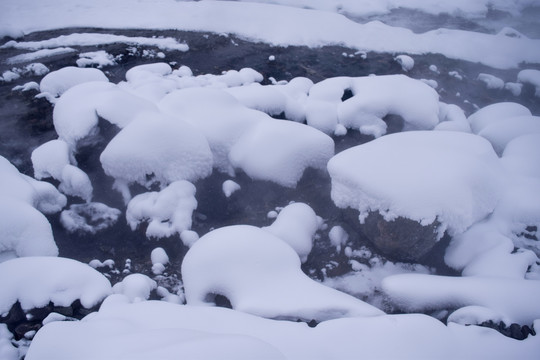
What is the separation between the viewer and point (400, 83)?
523cm

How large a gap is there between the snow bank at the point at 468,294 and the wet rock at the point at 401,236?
1.24 ft

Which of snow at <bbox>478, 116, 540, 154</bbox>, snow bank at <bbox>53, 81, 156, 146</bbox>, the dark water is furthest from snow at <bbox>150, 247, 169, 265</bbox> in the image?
snow at <bbox>478, 116, 540, 154</bbox>

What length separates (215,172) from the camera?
14.4 feet

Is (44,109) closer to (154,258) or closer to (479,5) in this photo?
(154,258)

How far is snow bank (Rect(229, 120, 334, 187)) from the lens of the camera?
4.11 metres

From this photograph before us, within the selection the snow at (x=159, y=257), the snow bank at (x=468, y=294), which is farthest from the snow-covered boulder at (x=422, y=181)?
the snow at (x=159, y=257)

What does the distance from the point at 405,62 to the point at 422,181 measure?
4.42 metres

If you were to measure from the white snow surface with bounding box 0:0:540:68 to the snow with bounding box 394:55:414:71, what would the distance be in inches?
19.0

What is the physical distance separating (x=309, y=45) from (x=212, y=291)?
596cm

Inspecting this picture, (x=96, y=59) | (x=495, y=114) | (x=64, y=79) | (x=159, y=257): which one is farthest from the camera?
(x=96, y=59)

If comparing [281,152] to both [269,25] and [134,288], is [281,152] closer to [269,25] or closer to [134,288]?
[134,288]

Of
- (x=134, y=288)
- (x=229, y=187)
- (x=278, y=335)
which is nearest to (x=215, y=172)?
(x=229, y=187)

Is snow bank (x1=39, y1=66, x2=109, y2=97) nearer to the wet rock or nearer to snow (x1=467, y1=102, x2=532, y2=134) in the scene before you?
the wet rock

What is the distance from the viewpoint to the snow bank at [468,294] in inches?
107
